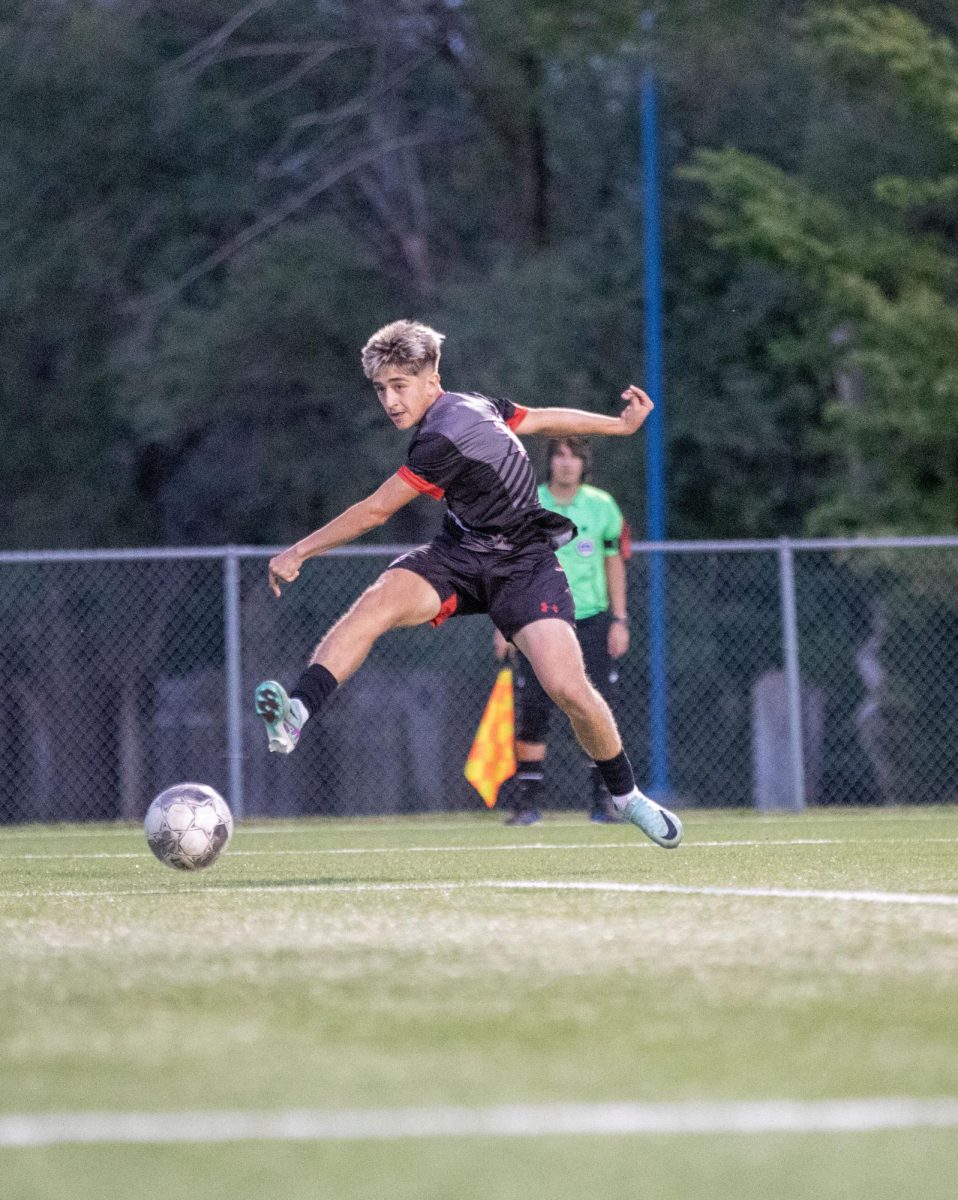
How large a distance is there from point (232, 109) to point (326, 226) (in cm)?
166

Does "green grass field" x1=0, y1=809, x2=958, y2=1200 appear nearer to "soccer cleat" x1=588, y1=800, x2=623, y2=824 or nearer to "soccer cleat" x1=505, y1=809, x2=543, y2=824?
"soccer cleat" x1=505, y1=809, x2=543, y2=824

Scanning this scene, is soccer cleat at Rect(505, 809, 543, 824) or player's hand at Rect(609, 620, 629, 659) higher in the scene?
player's hand at Rect(609, 620, 629, 659)

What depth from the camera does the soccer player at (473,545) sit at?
7.73m

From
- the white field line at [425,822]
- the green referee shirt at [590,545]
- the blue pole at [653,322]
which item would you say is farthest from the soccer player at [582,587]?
the blue pole at [653,322]

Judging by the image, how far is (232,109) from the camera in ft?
78.7

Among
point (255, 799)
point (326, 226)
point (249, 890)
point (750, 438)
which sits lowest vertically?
point (255, 799)

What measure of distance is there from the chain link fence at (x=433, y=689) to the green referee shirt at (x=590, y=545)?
4.89m

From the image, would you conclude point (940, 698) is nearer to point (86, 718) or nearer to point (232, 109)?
point (86, 718)

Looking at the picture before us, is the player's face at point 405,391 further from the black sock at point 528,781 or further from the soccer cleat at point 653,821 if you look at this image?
the black sock at point 528,781

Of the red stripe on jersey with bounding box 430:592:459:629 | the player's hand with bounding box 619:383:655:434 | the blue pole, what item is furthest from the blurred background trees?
Result: the red stripe on jersey with bounding box 430:592:459:629

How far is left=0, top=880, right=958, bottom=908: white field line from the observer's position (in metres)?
6.53

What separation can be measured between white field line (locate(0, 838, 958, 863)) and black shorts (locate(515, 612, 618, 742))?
1.24 meters

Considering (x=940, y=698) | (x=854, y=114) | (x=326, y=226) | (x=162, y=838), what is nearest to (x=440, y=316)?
(x=326, y=226)

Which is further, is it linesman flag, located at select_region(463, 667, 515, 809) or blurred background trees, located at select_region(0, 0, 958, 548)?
blurred background trees, located at select_region(0, 0, 958, 548)
